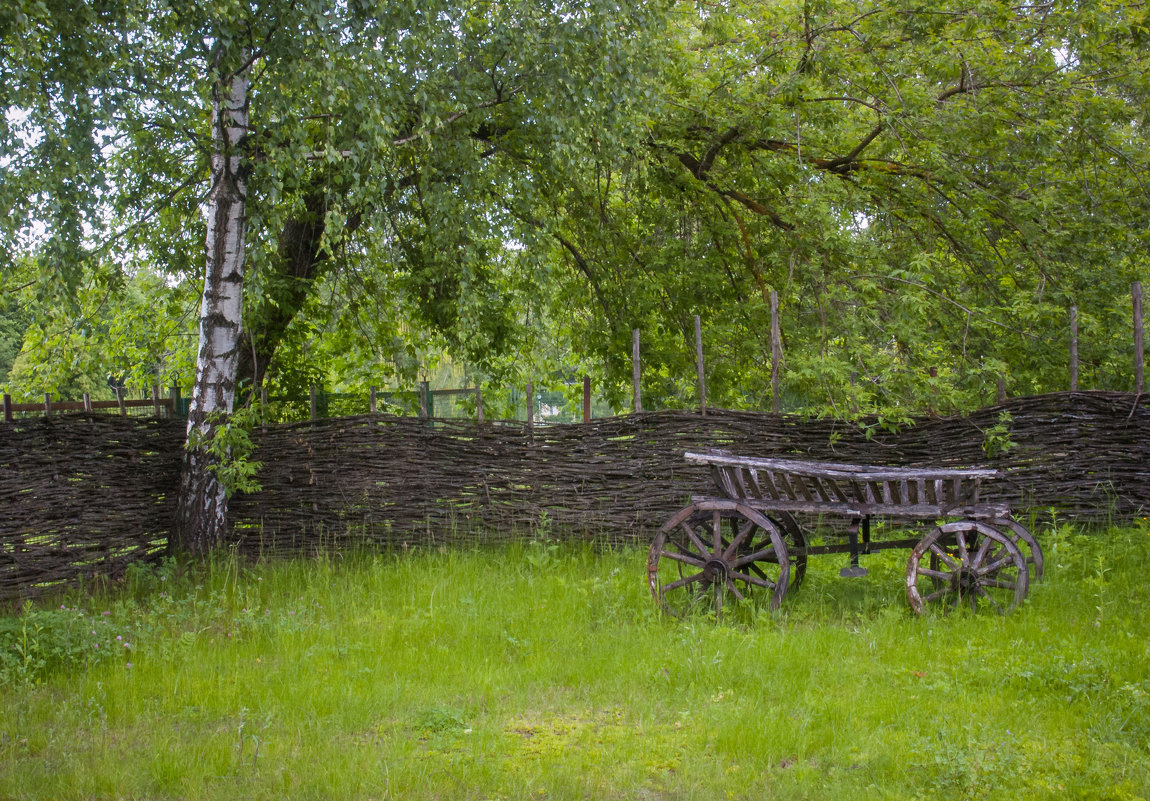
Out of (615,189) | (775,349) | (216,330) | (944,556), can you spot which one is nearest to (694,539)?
(944,556)

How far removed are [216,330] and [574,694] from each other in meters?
4.26

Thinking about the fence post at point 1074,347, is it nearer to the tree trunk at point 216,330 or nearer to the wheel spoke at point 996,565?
the wheel spoke at point 996,565

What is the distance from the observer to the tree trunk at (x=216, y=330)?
23.0ft

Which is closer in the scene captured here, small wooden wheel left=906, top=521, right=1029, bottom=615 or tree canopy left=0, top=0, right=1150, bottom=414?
small wooden wheel left=906, top=521, right=1029, bottom=615

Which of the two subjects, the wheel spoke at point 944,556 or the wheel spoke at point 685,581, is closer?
the wheel spoke at point 944,556

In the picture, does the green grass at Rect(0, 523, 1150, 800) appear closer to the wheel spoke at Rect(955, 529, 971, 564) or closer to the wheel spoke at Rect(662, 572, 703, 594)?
the wheel spoke at Rect(662, 572, 703, 594)

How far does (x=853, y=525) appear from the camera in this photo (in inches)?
227

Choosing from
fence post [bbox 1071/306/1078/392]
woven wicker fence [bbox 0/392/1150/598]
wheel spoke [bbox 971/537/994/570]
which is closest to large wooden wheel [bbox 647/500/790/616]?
wheel spoke [bbox 971/537/994/570]

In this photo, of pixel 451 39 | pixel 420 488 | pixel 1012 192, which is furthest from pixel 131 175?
pixel 1012 192

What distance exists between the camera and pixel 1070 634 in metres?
5.09

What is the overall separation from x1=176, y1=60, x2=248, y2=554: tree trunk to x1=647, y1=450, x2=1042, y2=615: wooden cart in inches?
146

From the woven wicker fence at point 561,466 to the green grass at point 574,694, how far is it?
0.95m

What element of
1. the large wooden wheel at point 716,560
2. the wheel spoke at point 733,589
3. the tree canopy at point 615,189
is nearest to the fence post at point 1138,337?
the tree canopy at point 615,189

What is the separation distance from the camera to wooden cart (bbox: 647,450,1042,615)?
545 cm
